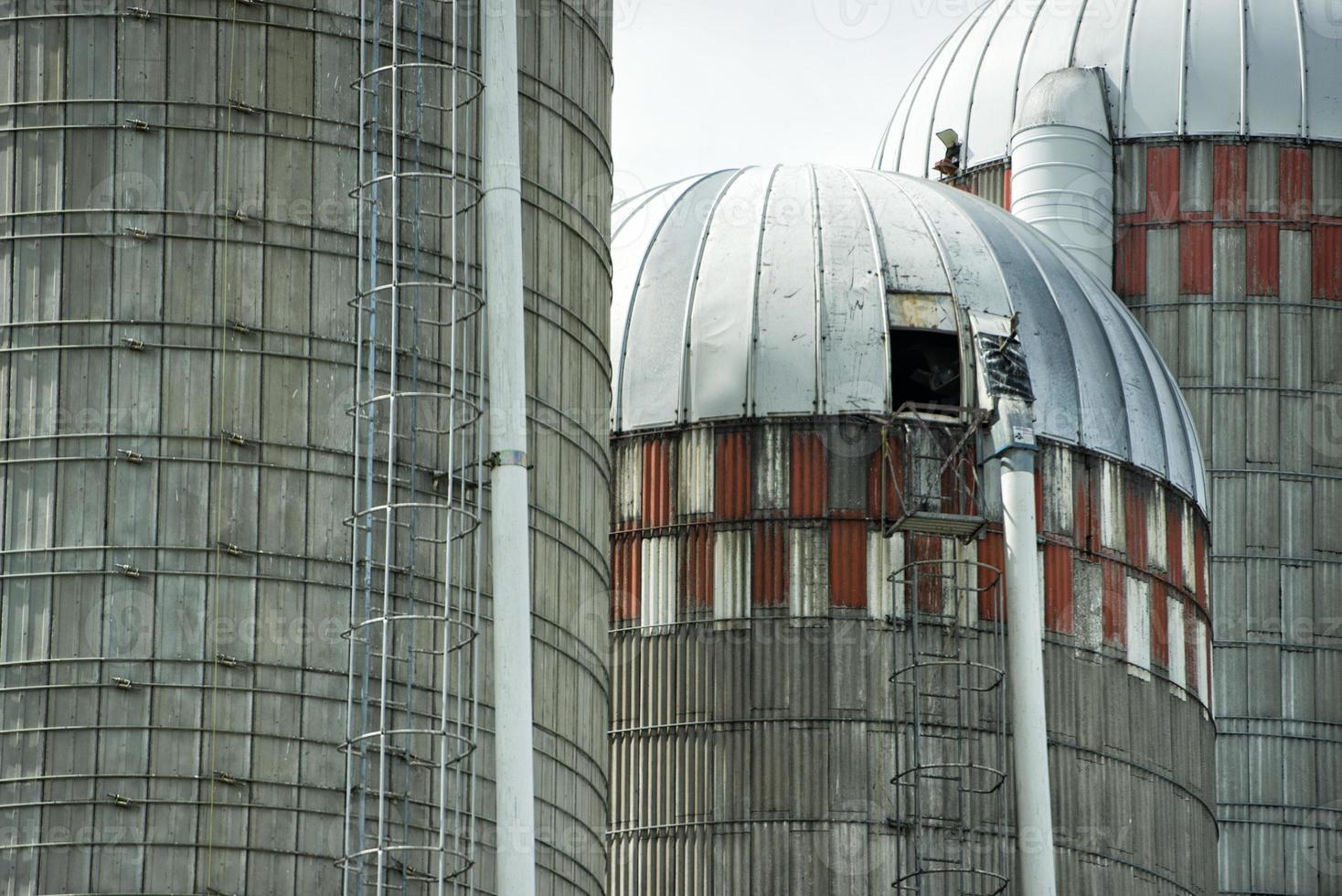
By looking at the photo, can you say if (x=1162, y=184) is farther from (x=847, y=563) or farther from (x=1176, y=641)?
(x=847, y=563)

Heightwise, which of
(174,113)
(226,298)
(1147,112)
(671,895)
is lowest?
(671,895)

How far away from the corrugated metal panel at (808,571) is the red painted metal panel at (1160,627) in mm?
6052

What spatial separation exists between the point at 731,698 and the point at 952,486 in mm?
4857

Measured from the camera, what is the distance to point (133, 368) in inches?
1398

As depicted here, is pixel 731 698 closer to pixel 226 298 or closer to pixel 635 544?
pixel 635 544

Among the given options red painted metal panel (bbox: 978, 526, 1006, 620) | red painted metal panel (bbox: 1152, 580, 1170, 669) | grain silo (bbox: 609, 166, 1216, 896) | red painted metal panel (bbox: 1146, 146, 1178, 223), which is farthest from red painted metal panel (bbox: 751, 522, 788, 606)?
red painted metal panel (bbox: 1146, 146, 1178, 223)

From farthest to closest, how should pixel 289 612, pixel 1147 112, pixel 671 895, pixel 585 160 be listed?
pixel 1147 112 < pixel 671 895 < pixel 585 160 < pixel 289 612

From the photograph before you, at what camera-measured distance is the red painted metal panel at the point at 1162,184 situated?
194 feet

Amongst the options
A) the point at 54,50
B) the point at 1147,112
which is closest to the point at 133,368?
the point at 54,50

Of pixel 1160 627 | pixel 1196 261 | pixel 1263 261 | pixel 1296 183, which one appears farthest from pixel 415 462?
pixel 1296 183

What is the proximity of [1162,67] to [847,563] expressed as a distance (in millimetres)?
19473

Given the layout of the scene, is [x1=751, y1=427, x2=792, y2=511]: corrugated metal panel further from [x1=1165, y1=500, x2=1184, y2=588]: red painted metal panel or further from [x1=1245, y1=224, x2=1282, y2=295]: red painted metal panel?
[x1=1245, y1=224, x2=1282, y2=295]: red painted metal panel

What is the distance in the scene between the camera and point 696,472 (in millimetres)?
46094

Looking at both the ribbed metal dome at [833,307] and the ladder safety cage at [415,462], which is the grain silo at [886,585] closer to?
the ribbed metal dome at [833,307]
